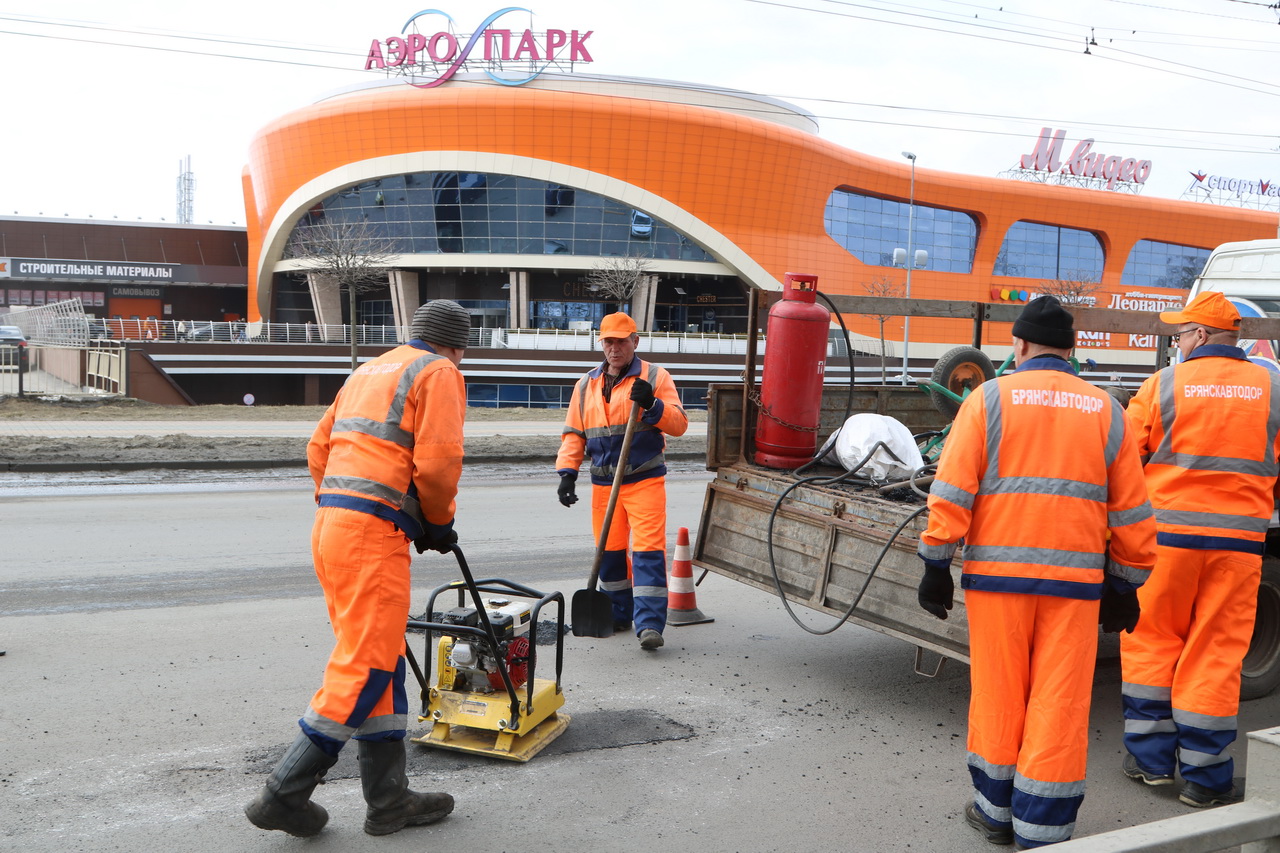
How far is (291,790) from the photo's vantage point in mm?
3215

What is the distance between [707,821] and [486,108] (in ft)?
146

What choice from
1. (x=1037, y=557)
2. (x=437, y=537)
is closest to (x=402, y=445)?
(x=437, y=537)

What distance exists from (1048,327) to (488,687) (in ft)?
8.64

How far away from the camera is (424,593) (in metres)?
6.80

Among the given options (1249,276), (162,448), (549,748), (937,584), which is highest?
(1249,276)

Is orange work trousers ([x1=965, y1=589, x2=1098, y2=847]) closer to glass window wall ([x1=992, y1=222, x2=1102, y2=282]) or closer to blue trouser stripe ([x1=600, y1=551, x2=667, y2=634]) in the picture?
blue trouser stripe ([x1=600, y1=551, x2=667, y2=634])

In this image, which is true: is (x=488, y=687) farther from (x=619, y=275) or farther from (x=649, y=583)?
(x=619, y=275)

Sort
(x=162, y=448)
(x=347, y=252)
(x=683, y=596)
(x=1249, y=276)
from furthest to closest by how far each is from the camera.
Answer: (x=347, y=252), (x=162, y=448), (x=1249, y=276), (x=683, y=596)

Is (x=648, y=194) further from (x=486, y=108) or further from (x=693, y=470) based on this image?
(x=693, y=470)

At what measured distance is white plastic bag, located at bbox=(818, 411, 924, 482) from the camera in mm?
5555

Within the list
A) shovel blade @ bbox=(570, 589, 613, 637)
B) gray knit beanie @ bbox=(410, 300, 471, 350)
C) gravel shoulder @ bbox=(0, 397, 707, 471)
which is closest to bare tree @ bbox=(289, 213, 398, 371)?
gravel shoulder @ bbox=(0, 397, 707, 471)

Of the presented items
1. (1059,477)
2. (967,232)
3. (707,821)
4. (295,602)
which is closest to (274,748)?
(707,821)

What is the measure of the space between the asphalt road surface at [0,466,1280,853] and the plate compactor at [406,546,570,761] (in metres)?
0.10

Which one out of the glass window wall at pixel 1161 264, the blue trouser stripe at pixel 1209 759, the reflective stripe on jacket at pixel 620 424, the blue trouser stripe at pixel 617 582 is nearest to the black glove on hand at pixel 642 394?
the reflective stripe on jacket at pixel 620 424
